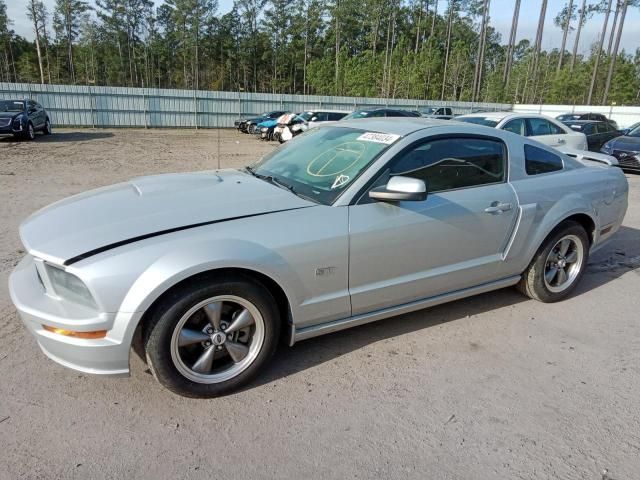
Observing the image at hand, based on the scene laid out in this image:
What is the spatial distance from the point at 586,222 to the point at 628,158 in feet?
33.9

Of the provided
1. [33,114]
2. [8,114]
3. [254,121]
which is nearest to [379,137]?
[8,114]

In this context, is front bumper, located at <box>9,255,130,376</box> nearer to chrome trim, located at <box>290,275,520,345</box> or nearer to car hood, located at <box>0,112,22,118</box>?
chrome trim, located at <box>290,275,520,345</box>

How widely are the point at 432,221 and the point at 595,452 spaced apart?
159 cm

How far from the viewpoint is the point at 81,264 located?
225cm

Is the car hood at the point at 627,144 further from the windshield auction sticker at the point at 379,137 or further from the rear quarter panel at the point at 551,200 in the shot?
the windshield auction sticker at the point at 379,137

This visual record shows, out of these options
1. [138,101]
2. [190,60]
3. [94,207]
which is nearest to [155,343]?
[94,207]

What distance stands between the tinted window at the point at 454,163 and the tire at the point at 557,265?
859 millimetres

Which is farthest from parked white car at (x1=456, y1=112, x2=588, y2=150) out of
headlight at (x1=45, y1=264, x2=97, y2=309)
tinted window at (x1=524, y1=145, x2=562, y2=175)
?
headlight at (x1=45, y1=264, x2=97, y2=309)

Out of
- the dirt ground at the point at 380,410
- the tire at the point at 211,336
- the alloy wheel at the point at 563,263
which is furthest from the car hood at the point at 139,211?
the alloy wheel at the point at 563,263

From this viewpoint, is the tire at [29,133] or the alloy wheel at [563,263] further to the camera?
the tire at [29,133]

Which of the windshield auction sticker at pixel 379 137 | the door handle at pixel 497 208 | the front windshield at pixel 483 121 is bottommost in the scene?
the door handle at pixel 497 208

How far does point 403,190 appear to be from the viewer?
2729 millimetres

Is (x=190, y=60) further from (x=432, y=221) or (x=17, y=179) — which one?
(x=432, y=221)

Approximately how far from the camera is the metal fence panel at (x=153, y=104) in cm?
2538
